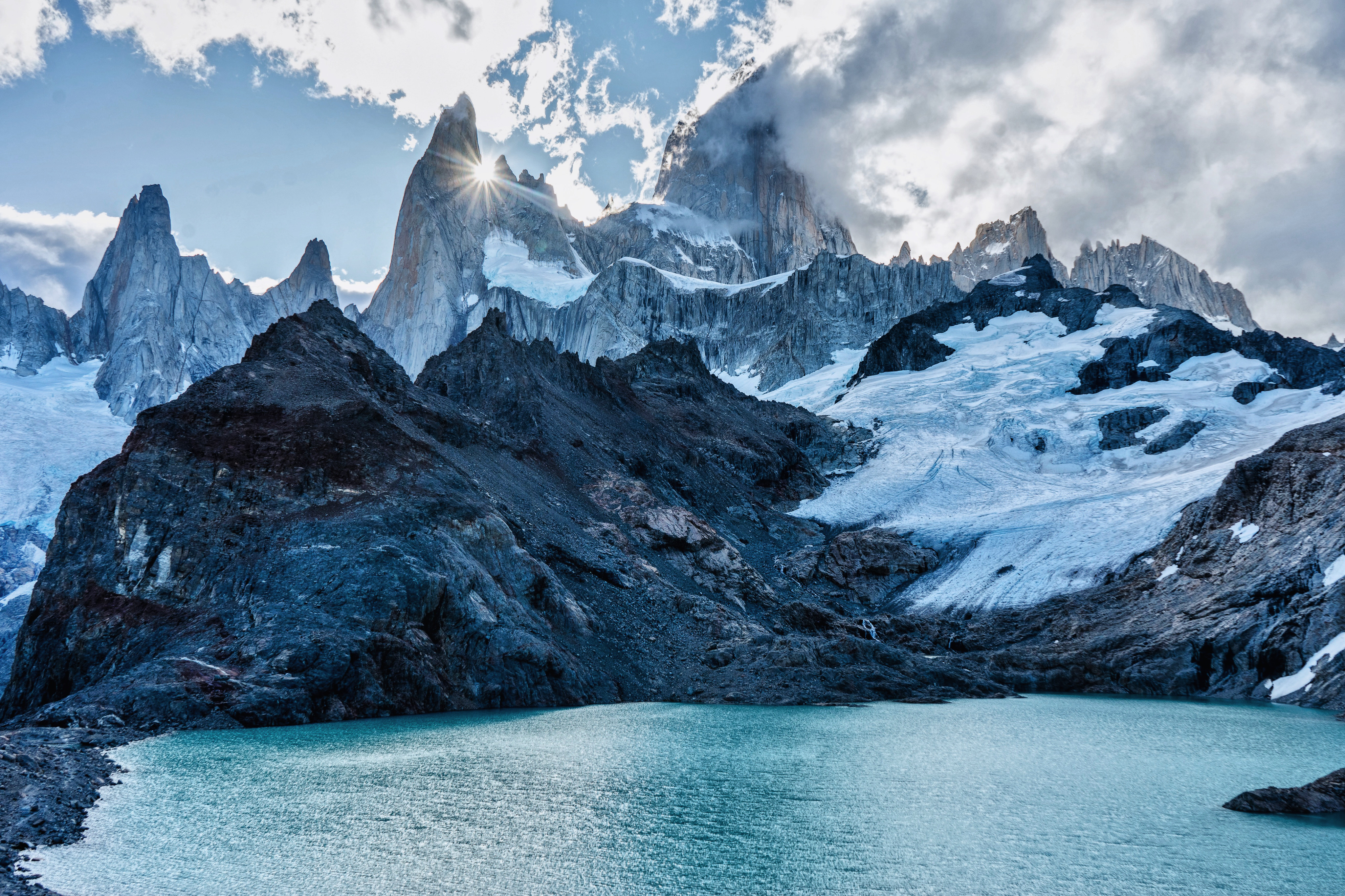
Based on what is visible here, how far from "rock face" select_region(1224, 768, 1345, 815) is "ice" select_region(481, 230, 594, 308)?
170 metres

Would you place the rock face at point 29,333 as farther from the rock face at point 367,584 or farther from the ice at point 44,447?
the rock face at point 367,584

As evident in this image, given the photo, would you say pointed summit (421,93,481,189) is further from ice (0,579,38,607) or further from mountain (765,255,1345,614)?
ice (0,579,38,607)

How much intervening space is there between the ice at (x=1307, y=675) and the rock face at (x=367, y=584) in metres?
12.1

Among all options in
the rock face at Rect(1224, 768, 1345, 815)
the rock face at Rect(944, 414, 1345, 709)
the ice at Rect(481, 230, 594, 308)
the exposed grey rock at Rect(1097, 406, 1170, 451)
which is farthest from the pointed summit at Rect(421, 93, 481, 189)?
the rock face at Rect(1224, 768, 1345, 815)

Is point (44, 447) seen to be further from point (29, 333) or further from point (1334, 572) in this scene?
point (1334, 572)

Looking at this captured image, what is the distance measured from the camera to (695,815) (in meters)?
17.1

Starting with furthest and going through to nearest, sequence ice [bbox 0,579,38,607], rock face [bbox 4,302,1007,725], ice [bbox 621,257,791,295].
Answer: ice [bbox 621,257,791,295], ice [bbox 0,579,38,607], rock face [bbox 4,302,1007,725]

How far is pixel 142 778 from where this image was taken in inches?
781

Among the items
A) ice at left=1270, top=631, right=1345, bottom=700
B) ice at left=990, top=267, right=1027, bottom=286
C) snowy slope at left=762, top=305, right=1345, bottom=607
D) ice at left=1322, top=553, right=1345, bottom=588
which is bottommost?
ice at left=1270, top=631, right=1345, bottom=700

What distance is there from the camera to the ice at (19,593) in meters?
74.8

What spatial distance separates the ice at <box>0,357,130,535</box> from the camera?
3538 inches

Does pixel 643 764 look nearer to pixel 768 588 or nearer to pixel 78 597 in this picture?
pixel 78 597

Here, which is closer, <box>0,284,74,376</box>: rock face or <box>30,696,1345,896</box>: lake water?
<box>30,696,1345,896</box>: lake water

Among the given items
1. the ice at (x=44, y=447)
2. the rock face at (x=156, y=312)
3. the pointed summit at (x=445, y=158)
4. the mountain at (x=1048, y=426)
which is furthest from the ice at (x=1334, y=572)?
the pointed summit at (x=445, y=158)
